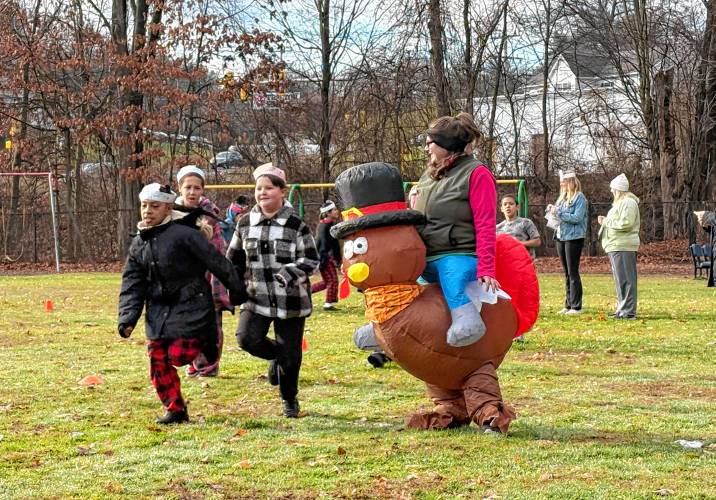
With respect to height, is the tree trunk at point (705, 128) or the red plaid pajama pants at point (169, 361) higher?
the tree trunk at point (705, 128)

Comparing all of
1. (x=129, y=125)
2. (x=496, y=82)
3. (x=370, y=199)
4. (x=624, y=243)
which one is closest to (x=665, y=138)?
(x=496, y=82)

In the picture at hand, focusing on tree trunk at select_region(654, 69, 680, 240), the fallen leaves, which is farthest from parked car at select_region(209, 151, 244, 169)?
the fallen leaves

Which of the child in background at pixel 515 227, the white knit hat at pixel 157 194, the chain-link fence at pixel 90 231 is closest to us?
the white knit hat at pixel 157 194

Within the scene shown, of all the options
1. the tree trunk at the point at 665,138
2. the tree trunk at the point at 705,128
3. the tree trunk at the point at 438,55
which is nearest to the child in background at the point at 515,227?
the tree trunk at the point at 438,55

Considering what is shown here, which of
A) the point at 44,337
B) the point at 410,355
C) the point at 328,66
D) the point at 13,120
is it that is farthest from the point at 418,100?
the point at 410,355

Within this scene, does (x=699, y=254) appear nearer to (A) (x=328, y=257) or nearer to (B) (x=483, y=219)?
(A) (x=328, y=257)

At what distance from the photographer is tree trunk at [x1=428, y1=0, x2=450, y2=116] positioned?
95.6 feet

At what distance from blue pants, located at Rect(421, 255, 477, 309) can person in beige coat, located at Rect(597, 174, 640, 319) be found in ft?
27.2

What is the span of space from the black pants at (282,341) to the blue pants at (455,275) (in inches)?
54.1

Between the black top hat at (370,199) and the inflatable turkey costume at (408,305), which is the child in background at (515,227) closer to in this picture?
the inflatable turkey costume at (408,305)

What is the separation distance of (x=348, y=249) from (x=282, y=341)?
124 cm

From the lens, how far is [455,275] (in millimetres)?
6449

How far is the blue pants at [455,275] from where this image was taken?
6.43 metres

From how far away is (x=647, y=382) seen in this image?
29.3ft
